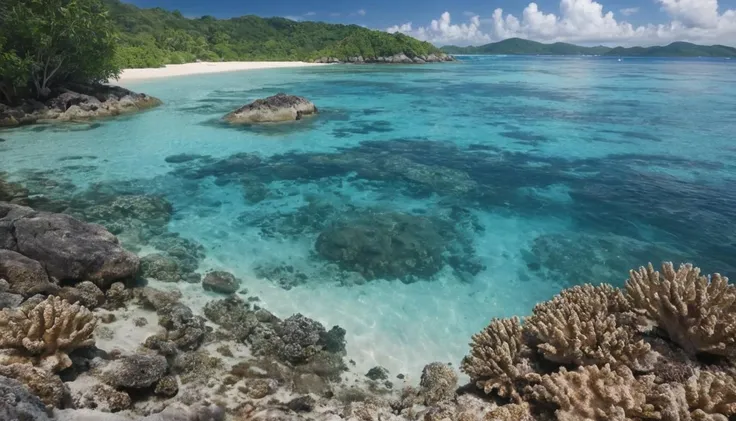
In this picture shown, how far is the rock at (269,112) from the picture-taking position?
29297mm

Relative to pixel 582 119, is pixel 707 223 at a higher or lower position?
lower

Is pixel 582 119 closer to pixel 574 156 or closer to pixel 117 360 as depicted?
pixel 574 156

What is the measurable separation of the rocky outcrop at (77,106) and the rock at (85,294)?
25416 millimetres

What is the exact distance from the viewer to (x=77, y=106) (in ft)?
98.0

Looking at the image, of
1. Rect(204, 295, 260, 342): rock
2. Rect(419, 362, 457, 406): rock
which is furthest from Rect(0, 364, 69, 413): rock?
Rect(419, 362, 457, 406): rock

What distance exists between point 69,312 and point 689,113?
44.8 metres

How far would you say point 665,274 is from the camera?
6492 mm

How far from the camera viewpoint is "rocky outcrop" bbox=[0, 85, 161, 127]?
89.9 feet

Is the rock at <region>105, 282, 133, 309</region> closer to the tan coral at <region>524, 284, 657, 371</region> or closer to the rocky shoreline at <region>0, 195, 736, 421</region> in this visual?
the rocky shoreline at <region>0, 195, 736, 421</region>

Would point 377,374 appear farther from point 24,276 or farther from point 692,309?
point 24,276

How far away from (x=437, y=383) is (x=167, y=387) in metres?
4.30

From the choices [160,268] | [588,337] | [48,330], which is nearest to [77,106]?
[160,268]

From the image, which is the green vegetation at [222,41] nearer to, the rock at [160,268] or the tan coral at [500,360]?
the rock at [160,268]

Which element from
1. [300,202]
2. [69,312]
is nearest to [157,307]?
[69,312]
